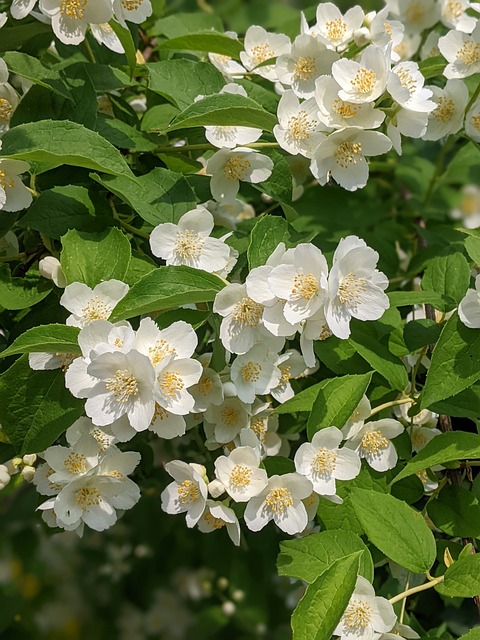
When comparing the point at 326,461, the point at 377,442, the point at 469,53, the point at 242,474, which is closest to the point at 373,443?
the point at 377,442

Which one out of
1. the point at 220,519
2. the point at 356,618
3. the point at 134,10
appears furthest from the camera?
the point at 134,10

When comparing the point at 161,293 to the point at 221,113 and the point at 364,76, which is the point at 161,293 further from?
the point at 364,76

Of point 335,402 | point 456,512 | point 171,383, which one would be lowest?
point 456,512

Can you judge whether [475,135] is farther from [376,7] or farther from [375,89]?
[376,7]

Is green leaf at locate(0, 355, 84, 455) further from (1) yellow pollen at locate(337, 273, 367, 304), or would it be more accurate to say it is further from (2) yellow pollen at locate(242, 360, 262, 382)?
(1) yellow pollen at locate(337, 273, 367, 304)

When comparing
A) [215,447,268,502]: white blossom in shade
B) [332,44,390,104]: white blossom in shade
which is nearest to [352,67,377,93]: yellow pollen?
Result: [332,44,390,104]: white blossom in shade

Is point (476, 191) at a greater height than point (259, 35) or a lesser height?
lesser

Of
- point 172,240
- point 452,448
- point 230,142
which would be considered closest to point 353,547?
point 452,448
